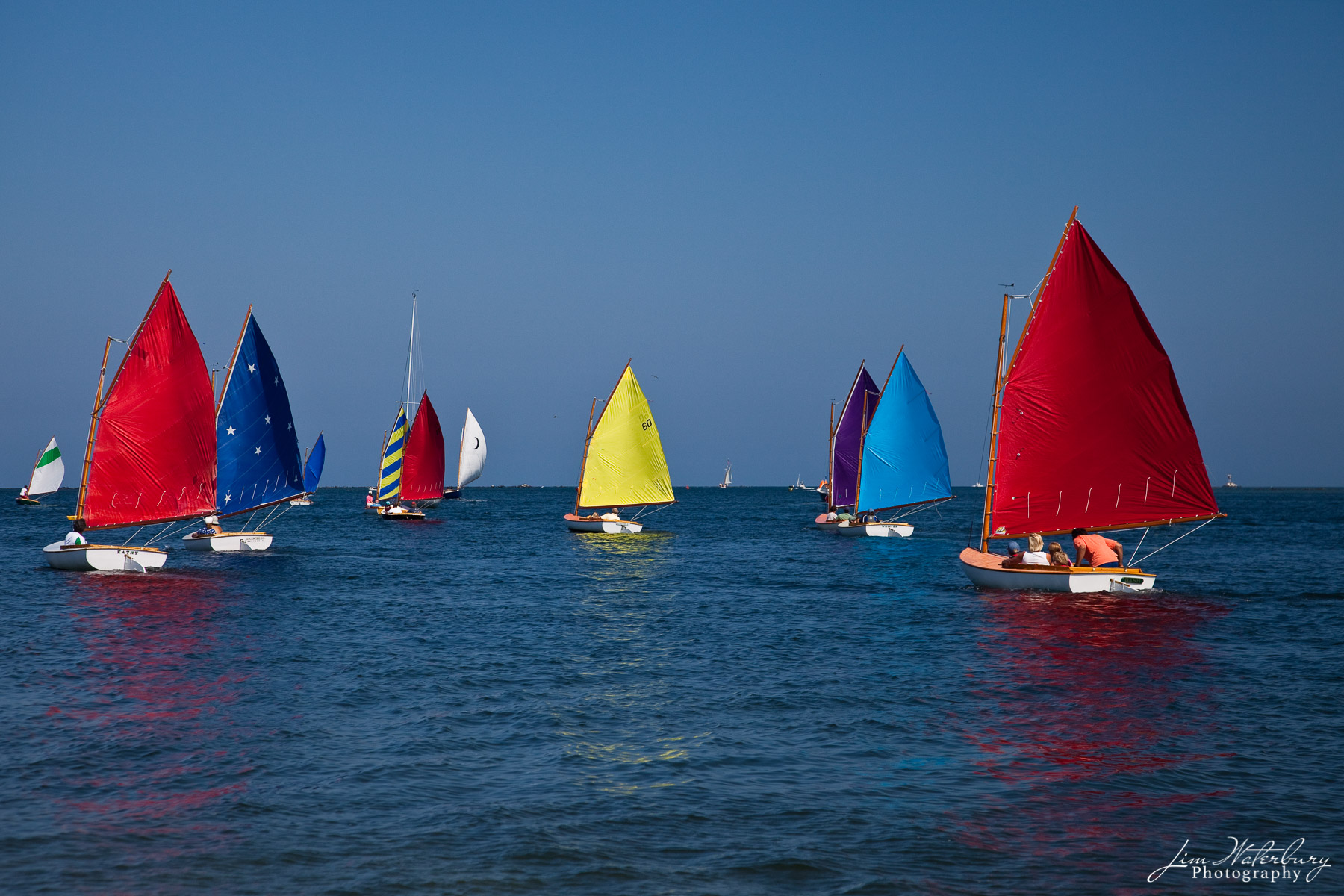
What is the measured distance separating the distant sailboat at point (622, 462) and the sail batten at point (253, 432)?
19.2 m

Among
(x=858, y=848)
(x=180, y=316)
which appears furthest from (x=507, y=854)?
(x=180, y=316)

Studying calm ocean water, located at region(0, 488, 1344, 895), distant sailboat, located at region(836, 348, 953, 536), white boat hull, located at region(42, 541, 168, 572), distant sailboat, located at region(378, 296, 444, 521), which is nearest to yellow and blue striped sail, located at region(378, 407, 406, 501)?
distant sailboat, located at region(378, 296, 444, 521)

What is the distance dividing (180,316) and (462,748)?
31.5 metres

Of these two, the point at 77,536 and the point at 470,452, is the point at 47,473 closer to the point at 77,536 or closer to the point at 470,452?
the point at 470,452

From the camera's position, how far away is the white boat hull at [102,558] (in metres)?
38.1

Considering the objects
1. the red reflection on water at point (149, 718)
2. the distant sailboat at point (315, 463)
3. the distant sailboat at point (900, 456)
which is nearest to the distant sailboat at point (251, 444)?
the red reflection on water at point (149, 718)

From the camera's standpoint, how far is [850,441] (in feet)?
231

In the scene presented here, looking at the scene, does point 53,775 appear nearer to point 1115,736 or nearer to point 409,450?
point 1115,736

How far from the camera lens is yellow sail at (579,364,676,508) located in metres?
63.5

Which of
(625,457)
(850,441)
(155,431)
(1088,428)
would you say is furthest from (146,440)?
(850,441)

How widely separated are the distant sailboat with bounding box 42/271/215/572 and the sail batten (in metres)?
5.77

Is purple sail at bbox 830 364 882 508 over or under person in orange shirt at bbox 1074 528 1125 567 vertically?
over

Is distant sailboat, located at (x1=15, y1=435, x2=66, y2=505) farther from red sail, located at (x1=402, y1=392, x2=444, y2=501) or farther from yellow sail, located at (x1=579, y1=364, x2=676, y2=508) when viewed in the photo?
yellow sail, located at (x1=579, y1=364, x2=676, y2=508)

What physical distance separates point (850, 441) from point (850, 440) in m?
0.09
